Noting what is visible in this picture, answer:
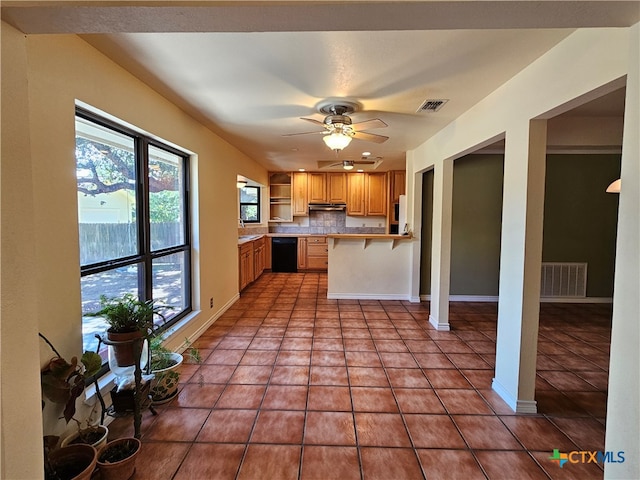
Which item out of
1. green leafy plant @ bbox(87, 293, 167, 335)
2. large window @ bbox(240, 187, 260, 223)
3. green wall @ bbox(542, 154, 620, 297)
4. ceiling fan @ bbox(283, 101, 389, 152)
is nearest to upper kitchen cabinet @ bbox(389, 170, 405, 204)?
green wall @ bbox(542, 154, 620, 297)

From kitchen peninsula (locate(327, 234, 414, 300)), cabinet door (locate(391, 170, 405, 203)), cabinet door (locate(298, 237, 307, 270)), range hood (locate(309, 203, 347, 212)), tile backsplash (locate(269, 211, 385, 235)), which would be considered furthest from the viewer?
tile backsplash (locate(269, 211, 385, 235))

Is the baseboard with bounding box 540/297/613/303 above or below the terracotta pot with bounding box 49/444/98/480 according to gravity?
below

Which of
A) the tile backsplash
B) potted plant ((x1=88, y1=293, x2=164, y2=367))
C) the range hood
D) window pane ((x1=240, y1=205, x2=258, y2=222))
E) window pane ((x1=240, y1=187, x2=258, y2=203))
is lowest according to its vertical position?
potted plant ((x1=88, y1=293, x2=164, y2=367))

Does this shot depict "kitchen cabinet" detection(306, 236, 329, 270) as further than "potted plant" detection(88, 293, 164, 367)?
Yes

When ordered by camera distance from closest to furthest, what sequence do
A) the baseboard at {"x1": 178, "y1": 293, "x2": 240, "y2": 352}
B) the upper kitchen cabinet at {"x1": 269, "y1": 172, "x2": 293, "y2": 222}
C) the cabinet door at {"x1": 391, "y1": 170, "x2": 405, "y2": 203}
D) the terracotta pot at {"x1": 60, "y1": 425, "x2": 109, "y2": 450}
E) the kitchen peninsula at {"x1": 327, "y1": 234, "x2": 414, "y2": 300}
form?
the terracotta pot at {"x1": 60, "y1": 425, "x2": 109, "y2": 450}
the baseboard at {"x1": 178, "y1": 293, "x2": 240, "y2": 352}
the kitchen peninsula at {"x1": 327, "y1": 234, "x2": 414, "y2": 300}
the cabinet door at {"x1": 391, "y1": 170, "x2": 405, "y2": 203}
the upper kitchen cabinet at {"x1": 269, "y1": 172, "x2": 293, "y2": 222}

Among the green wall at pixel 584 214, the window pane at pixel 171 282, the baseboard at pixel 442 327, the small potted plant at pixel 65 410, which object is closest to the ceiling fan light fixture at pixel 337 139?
the window pane at pixel 171 282

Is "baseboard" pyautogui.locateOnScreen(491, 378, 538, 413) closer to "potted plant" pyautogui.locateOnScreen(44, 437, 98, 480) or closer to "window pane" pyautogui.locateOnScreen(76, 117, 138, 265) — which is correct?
"potted plant" pyautogui.locateOnScreen(44, 437, 98, 480)

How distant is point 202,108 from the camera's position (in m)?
2.92

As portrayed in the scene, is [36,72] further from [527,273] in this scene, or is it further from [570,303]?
[570,303]

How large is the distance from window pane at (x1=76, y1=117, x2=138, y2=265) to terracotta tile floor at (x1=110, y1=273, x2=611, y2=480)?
116cm

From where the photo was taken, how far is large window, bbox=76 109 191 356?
2004mm

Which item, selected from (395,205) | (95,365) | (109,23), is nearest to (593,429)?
(95,365)

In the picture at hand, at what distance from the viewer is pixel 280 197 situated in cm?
779

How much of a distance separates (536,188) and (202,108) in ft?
9.16
